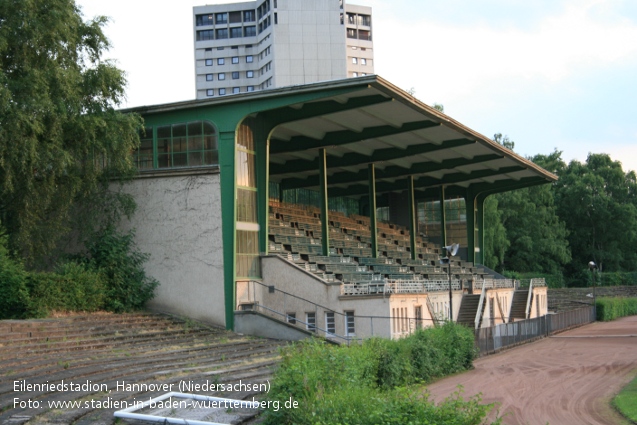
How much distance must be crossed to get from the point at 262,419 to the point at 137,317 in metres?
15.7

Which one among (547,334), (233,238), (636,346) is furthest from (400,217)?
(233,238)

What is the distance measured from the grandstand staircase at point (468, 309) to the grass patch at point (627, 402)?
1779cm

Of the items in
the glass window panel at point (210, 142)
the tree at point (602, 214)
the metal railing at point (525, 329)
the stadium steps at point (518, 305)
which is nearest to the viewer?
the metal railing at point (525, 329)

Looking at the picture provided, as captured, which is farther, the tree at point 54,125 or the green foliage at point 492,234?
the green foliage at point 492,234

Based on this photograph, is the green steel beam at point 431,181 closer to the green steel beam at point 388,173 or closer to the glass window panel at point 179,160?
the green steel beam at point 388,173

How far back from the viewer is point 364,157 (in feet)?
143

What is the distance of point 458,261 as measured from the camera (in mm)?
54875

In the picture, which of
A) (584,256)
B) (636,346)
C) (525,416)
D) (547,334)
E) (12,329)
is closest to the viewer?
(525,416)

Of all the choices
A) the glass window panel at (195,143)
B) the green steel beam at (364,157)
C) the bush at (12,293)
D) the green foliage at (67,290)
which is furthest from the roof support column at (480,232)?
the bush at (12,293)

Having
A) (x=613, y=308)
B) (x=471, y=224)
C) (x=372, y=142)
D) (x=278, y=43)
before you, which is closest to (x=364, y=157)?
(x=372, y=142)

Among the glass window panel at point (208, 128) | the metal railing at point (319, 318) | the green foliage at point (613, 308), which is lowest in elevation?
the green foliage at point (613, 308)

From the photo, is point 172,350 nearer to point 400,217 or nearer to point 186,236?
point 186,236

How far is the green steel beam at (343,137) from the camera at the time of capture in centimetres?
3706

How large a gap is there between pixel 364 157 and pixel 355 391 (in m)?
31.9
